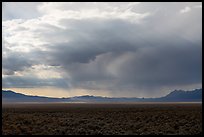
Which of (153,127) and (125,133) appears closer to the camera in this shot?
(125,133)

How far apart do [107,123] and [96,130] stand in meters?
4.82

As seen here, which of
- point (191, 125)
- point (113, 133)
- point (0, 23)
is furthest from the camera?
point (191, 125)

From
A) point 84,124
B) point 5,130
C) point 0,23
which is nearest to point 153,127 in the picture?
point 84,124

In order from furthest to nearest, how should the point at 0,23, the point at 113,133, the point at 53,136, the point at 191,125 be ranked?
the point at 191,125 → the point at 113,133 → the point at 53,136 → the point at 0,23

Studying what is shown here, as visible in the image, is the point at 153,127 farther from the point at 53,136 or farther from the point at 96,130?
the point at 53,136

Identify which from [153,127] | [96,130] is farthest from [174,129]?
[96,130]

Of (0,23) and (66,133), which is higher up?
(0,23)

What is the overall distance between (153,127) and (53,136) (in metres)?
12.3

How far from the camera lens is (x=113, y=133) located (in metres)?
35.3

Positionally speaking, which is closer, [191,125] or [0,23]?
[0,23]

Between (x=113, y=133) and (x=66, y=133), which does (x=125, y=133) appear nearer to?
(x=113, y=133)

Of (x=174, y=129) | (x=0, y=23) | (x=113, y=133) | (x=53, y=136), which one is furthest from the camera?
(x=174, y=129)

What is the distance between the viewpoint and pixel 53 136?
32188mm

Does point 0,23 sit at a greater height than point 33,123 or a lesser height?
greater
